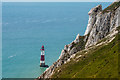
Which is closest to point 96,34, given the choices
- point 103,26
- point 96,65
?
point 103,26

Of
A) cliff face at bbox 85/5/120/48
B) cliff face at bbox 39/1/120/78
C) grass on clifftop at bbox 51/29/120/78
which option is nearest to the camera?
grass on clifftop at bbox 51/29/120/78

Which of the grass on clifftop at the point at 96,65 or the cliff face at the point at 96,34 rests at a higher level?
the cliff face at the point at 96,34

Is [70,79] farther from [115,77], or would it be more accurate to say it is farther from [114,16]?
[114,16]

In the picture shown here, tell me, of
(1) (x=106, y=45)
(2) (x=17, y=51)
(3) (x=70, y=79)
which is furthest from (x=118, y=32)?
(2) (x=17, y=51)

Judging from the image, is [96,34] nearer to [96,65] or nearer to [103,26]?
[103,26]

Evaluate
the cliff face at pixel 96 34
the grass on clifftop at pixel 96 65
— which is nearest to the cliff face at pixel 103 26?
the cliff face at pixel 96 34

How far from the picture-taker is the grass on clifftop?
129 feet

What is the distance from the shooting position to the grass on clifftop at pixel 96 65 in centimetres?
3947

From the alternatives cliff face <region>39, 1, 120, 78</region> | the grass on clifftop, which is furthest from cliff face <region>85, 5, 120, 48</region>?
the grass on clifftop

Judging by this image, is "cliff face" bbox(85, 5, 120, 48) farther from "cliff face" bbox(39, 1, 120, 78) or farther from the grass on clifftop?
the grass on clifftop

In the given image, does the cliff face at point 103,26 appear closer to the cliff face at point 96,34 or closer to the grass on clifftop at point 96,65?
the cliff face at point 96,34

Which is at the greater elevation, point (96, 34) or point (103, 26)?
point (103, 26)

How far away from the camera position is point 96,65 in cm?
4628

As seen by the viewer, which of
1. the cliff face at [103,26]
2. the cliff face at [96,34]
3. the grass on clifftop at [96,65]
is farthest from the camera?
the cliff face at [103,26]
